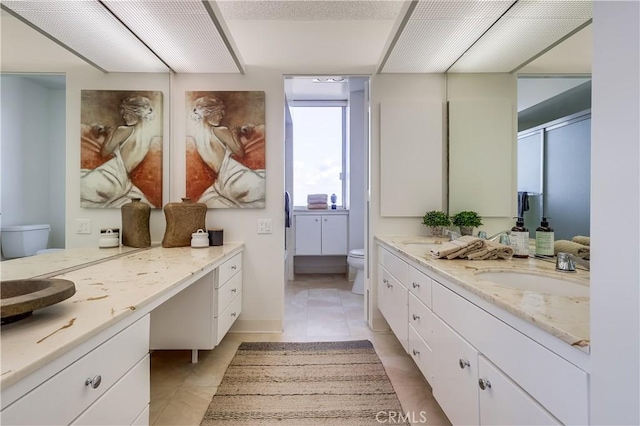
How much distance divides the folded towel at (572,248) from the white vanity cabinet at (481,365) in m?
0.57

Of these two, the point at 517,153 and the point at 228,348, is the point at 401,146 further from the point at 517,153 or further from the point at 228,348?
the point at 228,348

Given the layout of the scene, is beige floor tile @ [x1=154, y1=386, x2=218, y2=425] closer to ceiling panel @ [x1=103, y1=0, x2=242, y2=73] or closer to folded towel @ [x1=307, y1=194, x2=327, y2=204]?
ceiling panel @ [x1=103, y1=0, x2=242, y2=73]

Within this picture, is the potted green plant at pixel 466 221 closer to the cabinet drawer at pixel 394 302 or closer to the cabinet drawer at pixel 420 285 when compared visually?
the cabinet drawer at pixel 394 302

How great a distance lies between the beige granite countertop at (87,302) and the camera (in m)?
0.58

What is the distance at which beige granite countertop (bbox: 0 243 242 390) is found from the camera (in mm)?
576

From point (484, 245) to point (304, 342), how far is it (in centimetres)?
150

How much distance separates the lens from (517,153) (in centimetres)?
153

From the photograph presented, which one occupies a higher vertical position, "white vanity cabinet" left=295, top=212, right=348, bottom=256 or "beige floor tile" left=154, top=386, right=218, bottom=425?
"white vanity cabinet" left=295, top=212, right=348, bottom=256

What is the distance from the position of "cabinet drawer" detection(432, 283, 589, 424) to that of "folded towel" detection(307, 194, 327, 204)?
129 inches

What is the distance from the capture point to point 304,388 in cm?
167

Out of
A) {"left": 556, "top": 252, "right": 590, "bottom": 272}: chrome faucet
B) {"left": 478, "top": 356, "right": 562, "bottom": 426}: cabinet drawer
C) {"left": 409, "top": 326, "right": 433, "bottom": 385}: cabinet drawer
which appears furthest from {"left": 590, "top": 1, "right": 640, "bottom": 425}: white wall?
{"left": 409, "top": 326, "right": 433, "bottom": 385}: cabinet drawer

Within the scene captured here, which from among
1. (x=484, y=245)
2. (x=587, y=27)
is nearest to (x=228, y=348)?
(x=484, y=245)

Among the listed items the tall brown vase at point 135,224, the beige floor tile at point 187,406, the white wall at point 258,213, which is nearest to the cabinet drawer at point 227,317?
the white wall at point 258,213

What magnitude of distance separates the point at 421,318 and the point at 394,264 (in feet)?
1.70
